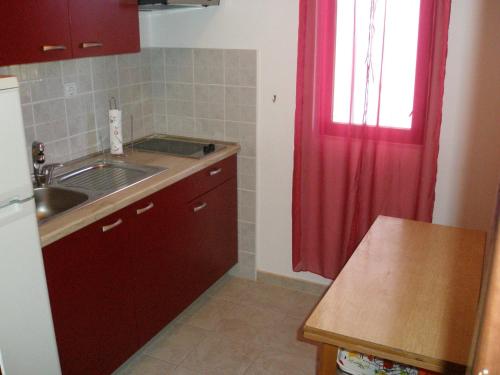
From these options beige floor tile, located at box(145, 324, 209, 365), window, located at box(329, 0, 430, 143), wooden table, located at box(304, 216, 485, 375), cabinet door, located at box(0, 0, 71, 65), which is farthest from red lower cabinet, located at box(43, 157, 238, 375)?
wooden table, located at box(304, 216, 485, 375)

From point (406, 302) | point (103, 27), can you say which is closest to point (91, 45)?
point (103, 27)

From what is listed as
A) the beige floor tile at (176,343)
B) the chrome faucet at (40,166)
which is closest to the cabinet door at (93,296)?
the beige floor tile at (176,343)

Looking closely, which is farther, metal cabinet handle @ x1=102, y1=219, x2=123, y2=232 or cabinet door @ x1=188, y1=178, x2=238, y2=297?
cabinet door @ x1=188, y1=178, x2=238, y2=297

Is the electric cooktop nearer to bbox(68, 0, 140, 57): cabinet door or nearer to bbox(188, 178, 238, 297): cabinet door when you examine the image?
bbox(188, 178, 238, 297): cabinet door

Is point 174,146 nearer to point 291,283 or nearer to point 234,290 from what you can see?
point 234,290

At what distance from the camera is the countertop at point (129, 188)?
189cm

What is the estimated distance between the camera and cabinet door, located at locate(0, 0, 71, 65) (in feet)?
6.11

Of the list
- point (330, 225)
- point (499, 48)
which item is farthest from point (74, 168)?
point (499, 48)

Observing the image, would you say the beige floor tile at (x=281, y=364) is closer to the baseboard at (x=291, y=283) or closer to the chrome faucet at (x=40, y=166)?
the baseboard at (x=291, y=283)

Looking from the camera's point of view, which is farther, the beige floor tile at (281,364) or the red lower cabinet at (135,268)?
the beige floor tile at (281,364)

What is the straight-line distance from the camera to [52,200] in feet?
7.75

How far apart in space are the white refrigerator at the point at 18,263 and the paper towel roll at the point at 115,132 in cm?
121

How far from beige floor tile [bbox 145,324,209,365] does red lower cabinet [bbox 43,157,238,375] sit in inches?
4.8

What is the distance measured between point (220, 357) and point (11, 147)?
5.10 ft
